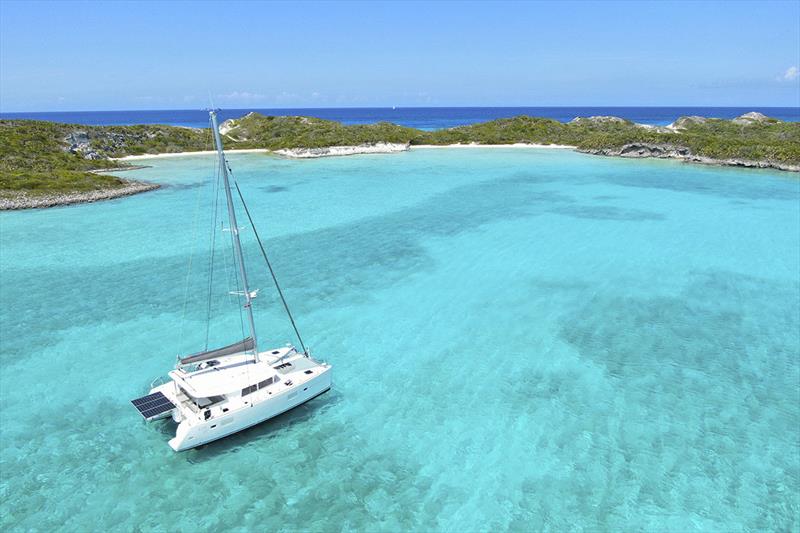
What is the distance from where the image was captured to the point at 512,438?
771 inches

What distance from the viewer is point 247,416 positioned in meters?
19.0

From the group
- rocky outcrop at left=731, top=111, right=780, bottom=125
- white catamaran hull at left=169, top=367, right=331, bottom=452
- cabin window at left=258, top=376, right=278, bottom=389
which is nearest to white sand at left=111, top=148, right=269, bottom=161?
cabin window at left=258, top=376, right=278, bottom=389

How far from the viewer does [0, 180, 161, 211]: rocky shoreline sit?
60.7 m

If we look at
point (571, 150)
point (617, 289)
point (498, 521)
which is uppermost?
point (571, 150)

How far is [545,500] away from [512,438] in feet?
10.5

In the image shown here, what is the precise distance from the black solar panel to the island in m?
46.4

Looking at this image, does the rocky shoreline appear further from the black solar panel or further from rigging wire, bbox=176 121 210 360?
the black solar panel

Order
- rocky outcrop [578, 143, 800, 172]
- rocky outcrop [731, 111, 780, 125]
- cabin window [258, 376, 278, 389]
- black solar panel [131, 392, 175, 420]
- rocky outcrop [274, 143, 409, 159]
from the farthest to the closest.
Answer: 1. rocky outcrop [731, 111, 780, 125]
2. rocky outcrop [274, 143, 409, 159]
3. rocky outcrop [578, 143, 800, 172]
4. cabin window [258, 376, 278, 389]
5. black solar panel [131, 392, 175, 420]

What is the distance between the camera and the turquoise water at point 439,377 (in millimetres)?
16516

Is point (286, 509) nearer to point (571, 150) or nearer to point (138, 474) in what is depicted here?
point (138, 474)

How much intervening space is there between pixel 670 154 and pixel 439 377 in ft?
329

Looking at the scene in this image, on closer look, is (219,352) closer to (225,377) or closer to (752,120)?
(225,377)

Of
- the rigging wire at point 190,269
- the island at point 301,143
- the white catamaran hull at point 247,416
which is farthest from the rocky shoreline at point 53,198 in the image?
the white catamaran hull at point 247,416

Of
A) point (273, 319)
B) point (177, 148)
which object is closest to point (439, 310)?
point (273, 319)
